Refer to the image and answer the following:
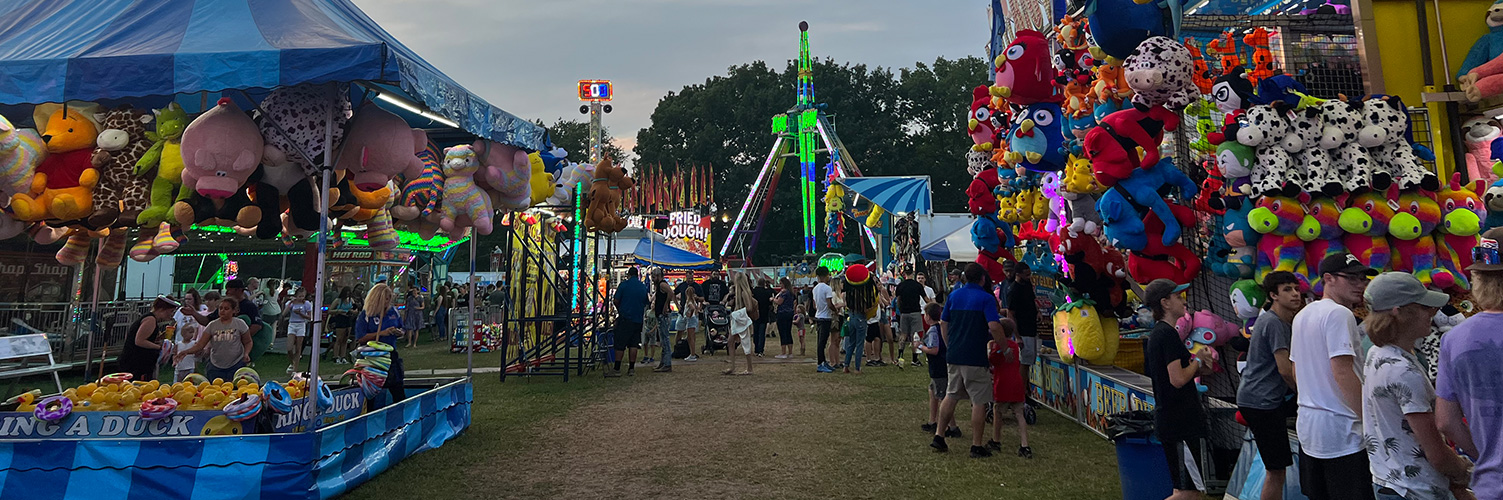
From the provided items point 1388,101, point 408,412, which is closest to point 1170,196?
point 1388,101

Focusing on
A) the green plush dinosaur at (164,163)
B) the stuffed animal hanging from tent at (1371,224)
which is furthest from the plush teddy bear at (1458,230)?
the green plush dinosaur at (164,163)

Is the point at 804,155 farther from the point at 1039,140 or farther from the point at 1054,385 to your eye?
the point at 1039,140

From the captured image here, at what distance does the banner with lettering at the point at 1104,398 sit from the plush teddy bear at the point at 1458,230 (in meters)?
1.95

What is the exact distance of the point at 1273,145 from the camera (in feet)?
16.1

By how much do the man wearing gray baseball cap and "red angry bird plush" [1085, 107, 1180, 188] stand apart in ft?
9.37

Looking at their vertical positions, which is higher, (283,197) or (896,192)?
(896,192)

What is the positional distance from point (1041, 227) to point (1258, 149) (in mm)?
2402

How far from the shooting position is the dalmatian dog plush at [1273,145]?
4816 millimetres

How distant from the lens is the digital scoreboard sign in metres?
18.8

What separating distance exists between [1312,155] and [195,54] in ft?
23.1

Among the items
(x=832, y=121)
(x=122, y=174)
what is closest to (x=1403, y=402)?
(x=122, y=174)

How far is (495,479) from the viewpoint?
218 inches

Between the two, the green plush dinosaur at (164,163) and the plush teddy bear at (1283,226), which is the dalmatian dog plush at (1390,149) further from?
the green plush dinosaur at (164,163)

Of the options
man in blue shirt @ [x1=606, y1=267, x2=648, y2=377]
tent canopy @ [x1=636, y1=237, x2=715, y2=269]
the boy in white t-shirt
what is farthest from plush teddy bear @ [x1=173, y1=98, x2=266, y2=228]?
tent canopy @ [x1=636, y1=237, x2=715, y2=269]
